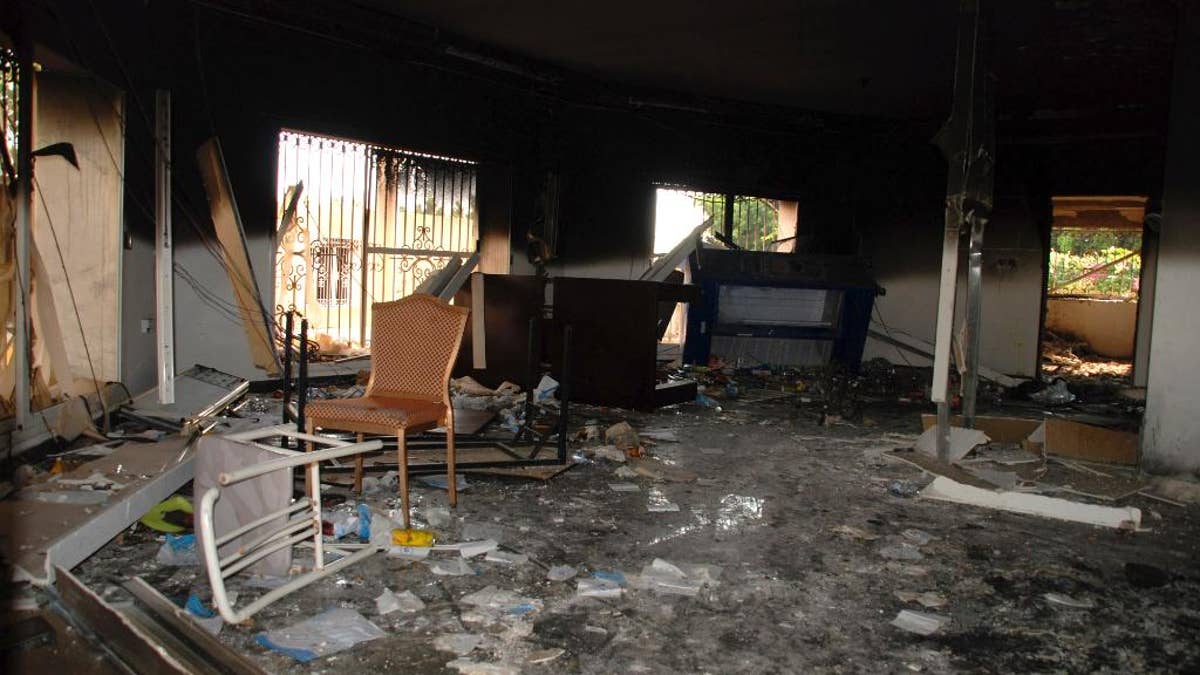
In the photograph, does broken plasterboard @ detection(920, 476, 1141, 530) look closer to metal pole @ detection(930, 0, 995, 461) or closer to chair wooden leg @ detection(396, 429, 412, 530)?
metal pole @ detection(930, 0, 995, 461)

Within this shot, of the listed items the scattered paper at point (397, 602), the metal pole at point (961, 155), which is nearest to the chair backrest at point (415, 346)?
the scattered paper at point (397, 602)

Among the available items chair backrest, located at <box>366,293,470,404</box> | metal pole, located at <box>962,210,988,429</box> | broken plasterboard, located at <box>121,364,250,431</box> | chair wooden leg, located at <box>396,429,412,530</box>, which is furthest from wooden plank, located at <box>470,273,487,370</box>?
metal pole, located at <box>962,210,988,429</box>

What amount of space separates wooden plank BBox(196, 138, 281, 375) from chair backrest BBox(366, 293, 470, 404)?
2.95 m

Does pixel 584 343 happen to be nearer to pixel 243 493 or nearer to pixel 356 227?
pixel 356 227

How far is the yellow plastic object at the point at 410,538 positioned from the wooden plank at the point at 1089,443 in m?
4.18

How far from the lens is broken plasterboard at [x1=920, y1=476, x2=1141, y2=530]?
13.4 ft

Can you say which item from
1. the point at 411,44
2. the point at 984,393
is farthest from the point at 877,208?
the point at 411,44

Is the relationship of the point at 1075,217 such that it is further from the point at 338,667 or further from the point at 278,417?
the point at 338,667

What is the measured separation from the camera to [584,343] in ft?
22.2

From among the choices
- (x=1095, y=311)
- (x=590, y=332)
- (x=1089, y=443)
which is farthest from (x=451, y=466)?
(x=1095, y=311)

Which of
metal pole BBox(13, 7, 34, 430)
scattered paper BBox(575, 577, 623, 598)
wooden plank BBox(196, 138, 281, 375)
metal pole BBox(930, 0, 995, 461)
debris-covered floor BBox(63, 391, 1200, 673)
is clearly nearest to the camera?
debris-covered floor BBox(63, 391, 1200, 673)

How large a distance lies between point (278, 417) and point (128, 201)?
1.74 metres

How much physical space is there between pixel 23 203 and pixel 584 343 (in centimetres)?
383

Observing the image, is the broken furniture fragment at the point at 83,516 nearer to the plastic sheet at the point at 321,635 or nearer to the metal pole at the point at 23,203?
the metal pole at the point at 23,203
